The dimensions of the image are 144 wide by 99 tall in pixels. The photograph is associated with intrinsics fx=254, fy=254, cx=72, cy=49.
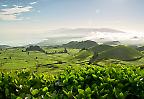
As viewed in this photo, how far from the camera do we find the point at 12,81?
11023mm

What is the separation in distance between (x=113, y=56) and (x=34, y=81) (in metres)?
186

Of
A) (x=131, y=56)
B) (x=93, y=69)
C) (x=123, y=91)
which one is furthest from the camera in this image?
(x=131, y=56)

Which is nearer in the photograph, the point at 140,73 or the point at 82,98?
the point at 82,98

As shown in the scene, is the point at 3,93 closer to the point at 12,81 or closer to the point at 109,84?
the point at 12,81

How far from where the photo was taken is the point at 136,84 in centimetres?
1006

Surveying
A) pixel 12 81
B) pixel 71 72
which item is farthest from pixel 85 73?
pixel 12 81

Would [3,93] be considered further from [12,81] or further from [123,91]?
[123,91]

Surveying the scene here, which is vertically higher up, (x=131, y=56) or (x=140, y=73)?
(x=140, y=73)

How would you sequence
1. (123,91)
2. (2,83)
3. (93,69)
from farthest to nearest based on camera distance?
(93,69) → (2,83) → (123,91)

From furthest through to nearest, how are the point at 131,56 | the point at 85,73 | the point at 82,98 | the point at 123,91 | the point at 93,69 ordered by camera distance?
the point at 131,56, the point at 93,69, the point at 85,73, the point at 123,91, the point at 82,98

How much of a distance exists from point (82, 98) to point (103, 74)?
9.60 ft

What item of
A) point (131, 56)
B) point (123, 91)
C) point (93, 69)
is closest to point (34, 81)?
point (93, 69)

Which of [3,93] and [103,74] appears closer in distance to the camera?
[3,93]

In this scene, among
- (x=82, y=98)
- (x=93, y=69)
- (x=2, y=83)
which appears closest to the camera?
(x=82, y=98)
